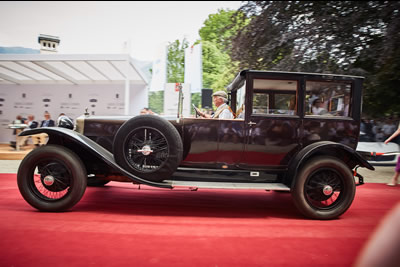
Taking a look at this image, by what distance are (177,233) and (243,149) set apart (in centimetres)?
140

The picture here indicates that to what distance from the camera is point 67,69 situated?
38.9ft

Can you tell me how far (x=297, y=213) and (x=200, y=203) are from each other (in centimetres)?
135

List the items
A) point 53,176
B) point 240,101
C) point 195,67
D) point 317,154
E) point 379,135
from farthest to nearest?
point 195,67 < point 379,135 < point 240,101 < point 317,154 < point 53,176

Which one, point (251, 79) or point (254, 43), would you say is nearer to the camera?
point (251, 79)

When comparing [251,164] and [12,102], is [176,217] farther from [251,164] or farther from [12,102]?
[12,102]

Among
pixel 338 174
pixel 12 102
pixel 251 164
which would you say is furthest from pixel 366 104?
pixel 12 102

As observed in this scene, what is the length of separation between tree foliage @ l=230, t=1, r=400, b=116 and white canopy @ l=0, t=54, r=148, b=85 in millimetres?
6147

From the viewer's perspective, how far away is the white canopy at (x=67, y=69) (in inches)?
417

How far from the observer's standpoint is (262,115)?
3.39m

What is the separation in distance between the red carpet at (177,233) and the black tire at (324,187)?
126mm

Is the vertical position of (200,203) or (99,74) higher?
(99,74)

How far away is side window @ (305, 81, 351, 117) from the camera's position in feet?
11.4

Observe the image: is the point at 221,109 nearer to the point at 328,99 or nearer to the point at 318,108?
the point at 318,108

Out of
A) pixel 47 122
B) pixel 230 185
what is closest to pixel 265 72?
pixel 230 185
